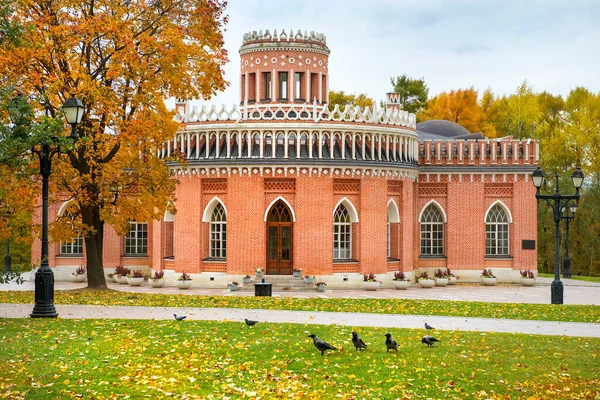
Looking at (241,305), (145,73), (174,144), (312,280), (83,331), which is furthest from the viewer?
(174,144)

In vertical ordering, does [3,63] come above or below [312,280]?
above

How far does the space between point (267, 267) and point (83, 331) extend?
55.5 ft

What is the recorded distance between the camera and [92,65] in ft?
88.0

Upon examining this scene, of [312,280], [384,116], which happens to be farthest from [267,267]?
[384,116]

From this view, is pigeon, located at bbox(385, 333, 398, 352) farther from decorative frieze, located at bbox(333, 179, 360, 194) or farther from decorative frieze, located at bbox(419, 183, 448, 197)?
decorative frieze, located at bbox(419, 183, 448, 197)

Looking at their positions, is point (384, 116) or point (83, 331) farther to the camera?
point (384, 116)

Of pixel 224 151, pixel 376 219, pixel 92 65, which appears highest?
pixel 92 65

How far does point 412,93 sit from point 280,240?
129ft

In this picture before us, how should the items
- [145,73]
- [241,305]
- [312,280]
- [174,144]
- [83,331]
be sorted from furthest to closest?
[174,144]
[312,280]
[145,73]
[241,305]
[83,331]

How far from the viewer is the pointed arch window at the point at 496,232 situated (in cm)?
3784

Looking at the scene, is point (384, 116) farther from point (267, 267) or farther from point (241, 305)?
point (241, 305)

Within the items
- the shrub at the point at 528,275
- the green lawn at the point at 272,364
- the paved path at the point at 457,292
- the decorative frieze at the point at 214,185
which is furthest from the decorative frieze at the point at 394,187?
the green lawn at the point at 272,364

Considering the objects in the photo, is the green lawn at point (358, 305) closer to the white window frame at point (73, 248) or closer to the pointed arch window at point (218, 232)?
the pointed arch window at point (218, 232)

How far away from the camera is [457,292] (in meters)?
32.8
